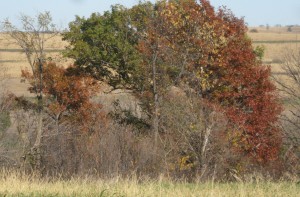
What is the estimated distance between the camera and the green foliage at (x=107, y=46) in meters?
33.8

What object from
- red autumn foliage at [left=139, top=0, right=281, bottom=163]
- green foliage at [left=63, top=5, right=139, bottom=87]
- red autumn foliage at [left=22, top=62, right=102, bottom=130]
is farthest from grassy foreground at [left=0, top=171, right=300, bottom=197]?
red autumn foliage at [left=22, top=62, right=102, bottom=130]

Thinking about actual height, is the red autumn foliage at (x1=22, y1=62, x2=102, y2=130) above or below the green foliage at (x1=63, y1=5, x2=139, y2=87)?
below

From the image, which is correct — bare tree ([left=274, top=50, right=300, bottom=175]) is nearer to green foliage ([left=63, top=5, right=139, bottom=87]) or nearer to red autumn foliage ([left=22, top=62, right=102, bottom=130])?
green foliage ([left=63, top=5, right=139, bottom=87])

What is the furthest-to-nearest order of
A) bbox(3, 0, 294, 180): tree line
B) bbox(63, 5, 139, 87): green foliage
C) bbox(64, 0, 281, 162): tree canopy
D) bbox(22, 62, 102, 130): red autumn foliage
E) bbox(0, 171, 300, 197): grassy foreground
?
bbox(22, 62, 102, 130): red autumn foliage
bbox(63, 5, 139, 87): green foliage
bbox(64, 0, 281, 162): tree canopy
bbox(3, 0, 294, 180): tree line
bbox(0, 171, 300, 197): grassy foreground

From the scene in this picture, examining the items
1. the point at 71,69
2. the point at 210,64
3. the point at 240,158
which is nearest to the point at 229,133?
the point at 240,158

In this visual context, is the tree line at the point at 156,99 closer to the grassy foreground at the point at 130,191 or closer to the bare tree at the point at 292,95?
the bare tree at the point at 292,95

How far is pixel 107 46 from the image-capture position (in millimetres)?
34344

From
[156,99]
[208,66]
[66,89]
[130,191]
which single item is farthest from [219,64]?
[130,191]

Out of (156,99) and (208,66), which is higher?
(208,66)

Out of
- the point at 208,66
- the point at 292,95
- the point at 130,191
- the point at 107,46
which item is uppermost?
the point at 107,46

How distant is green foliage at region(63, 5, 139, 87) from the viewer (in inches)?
1329

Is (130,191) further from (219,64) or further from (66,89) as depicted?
(66,89)

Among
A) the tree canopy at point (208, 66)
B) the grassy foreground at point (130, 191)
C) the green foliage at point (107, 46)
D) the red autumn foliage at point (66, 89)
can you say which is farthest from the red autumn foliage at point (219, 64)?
the grassy foreground at point (130, 191)

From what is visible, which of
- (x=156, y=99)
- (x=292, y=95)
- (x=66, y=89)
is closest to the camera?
(x=292, y=95)
